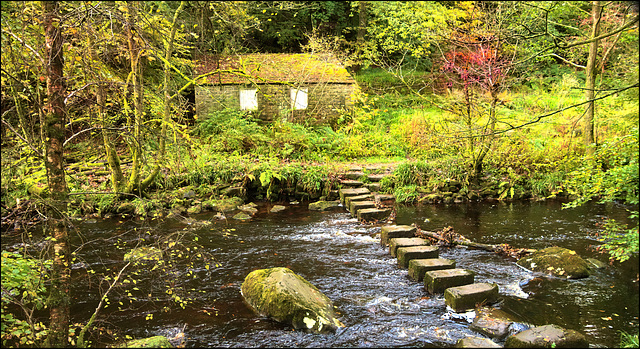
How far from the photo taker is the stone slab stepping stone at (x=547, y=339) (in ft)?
14.4

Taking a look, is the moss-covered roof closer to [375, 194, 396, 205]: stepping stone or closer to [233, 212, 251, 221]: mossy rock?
[375, 194, 396, 205]: stepping stone

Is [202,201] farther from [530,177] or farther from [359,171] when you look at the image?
[530,177]

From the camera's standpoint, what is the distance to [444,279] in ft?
19.6

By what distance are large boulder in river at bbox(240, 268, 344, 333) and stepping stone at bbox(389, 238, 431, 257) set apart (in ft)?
6.97

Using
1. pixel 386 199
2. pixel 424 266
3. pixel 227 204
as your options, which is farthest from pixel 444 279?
pixel 227 204

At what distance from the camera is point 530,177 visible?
12.6 m

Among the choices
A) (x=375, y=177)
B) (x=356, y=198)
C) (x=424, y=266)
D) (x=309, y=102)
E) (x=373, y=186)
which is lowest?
(x=424, y=266)

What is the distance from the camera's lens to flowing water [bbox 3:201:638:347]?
496 cm

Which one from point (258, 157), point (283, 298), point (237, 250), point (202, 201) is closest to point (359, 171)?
point (258, 157)

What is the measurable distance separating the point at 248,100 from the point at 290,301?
14.2 m

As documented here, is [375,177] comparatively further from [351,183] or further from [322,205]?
[322,205]

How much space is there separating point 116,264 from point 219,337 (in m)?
3.21

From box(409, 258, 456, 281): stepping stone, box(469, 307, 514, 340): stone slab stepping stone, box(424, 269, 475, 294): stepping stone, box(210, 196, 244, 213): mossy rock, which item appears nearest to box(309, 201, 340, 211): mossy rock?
box(210, 196, 244, 213): mossy rock

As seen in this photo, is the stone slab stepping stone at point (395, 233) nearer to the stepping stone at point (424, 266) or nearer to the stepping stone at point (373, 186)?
the stepping stone at point (424, 266)
